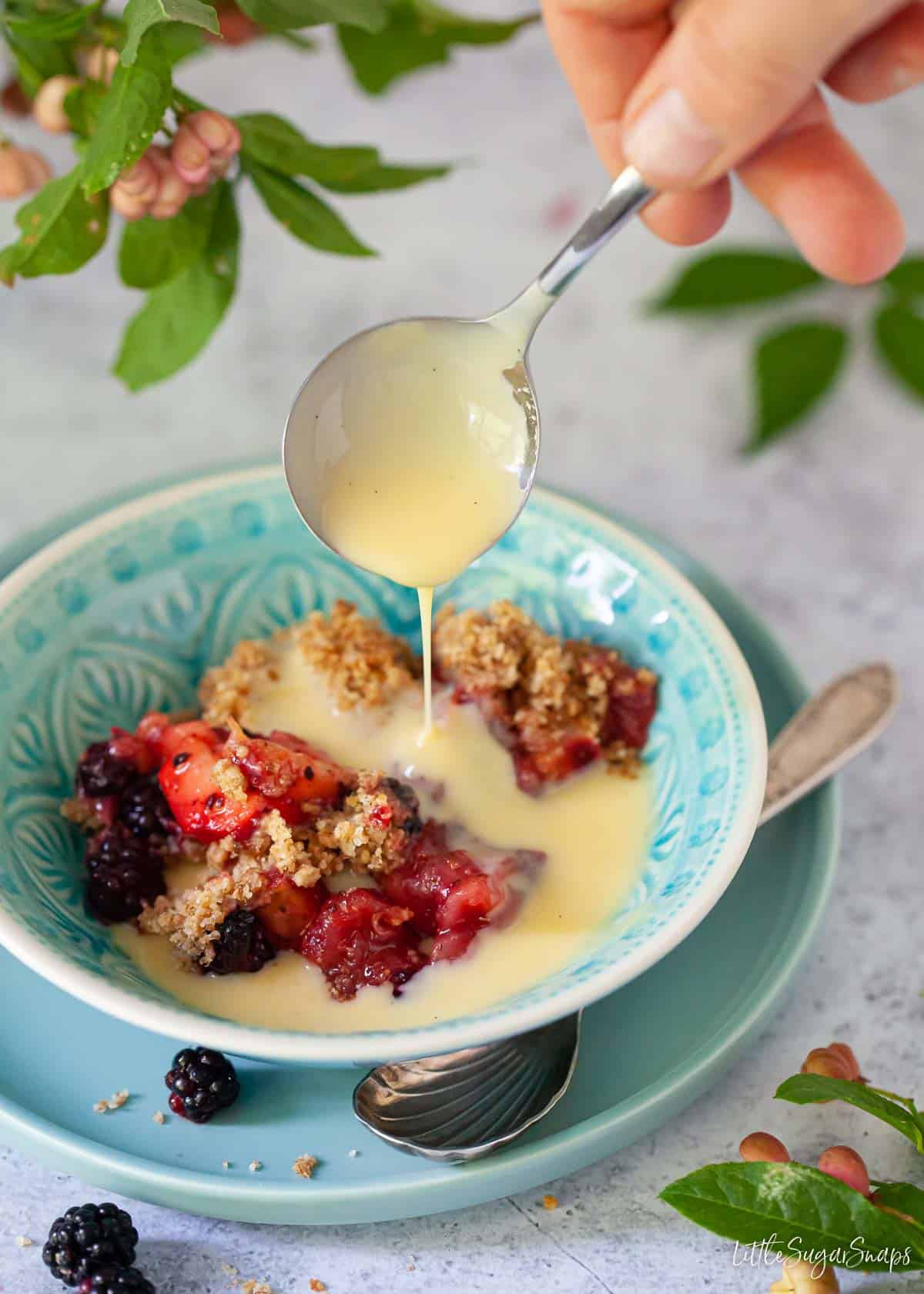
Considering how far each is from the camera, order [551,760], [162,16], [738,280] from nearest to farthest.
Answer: [162,16] → [551,760] → [738,280]

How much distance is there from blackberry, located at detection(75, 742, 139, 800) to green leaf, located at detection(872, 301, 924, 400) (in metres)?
1.55

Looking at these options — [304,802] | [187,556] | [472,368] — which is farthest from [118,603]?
[472,368]

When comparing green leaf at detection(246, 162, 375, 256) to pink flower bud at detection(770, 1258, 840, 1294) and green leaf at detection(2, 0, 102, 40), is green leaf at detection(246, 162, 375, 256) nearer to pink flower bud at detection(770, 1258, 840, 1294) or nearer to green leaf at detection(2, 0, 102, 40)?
green leaf at detection(2, 0, 102, 40)

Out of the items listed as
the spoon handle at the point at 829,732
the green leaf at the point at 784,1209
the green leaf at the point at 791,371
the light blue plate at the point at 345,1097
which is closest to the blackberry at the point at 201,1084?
the light blue plate at the point at 345,1097

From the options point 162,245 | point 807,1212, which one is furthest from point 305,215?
point 807,1212

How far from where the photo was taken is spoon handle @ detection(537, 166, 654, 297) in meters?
1.48

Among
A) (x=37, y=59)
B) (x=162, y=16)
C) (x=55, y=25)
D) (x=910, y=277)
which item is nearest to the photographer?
(x=162, y=16)

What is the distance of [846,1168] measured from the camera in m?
1.32

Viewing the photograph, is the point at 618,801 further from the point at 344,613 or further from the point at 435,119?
the point at 435,119

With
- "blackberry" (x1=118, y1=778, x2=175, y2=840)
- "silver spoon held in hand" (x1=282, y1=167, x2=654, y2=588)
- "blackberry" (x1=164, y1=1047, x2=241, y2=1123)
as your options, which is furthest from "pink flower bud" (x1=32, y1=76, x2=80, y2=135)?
"blackberry" (x1=164, y1=1047, x2=241, y2=1123)

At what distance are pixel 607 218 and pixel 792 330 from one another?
1.01m

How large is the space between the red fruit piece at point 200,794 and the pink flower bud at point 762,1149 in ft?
2.02

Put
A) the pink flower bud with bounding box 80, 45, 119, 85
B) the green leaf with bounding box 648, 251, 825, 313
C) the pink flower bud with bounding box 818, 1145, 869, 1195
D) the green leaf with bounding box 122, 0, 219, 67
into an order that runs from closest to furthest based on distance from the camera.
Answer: the green leaf with bounding box 122, 0, 219, 67
the pink flower bud with bounding box 818, 1145, 869, 1195
the pink flower bud with bounding box 80, 45, 119, 85
the green leaf with bounding box 648, 251, 825, 313

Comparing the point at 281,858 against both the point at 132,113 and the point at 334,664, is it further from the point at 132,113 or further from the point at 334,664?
the point at 132,113
